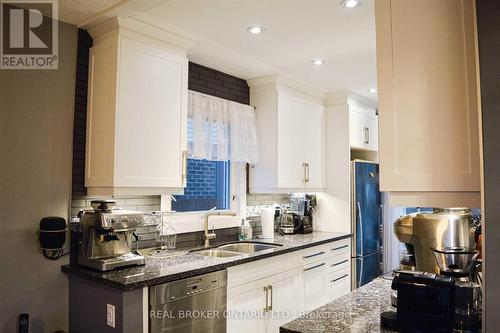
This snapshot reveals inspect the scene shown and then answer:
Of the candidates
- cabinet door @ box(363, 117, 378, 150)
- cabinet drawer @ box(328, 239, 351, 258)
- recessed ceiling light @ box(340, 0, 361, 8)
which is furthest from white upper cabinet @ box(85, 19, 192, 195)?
cabinet door @ box(363, 117, 378, 150)

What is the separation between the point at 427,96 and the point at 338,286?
9.76 ft

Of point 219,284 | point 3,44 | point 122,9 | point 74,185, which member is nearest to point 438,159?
point 219,284

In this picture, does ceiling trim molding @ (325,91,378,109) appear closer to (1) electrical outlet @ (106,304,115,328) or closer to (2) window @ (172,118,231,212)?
(2) window @ (172,118,231,212)

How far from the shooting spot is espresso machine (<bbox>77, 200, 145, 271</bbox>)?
7.07 ft

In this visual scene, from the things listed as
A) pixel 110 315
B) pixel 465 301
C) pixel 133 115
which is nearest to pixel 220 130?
pixel 133 115

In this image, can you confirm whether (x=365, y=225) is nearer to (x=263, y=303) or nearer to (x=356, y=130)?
(x=356, y=130)

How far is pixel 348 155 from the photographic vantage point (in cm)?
425

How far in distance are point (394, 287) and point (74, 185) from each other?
6.67 feet

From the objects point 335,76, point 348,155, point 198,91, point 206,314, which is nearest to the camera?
point 206,314

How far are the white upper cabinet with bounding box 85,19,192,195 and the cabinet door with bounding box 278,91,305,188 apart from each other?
1.31 m

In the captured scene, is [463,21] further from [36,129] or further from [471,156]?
[36,129]

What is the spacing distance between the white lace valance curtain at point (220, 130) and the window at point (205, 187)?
0.18 metres

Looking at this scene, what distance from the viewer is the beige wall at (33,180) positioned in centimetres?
213

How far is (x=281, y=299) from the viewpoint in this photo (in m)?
3.06
